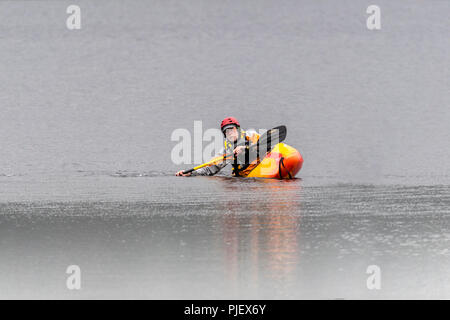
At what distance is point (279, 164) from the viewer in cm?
1573

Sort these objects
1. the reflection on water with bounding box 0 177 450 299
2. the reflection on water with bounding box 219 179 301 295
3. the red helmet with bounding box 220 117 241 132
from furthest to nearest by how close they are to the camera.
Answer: the red helmet with bounding box 220 117 241 132
the reflection on water with bounding box 219 179 301 295
the reflection on water with bounding box 0 177 450 299

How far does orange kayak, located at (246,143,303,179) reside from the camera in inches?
620

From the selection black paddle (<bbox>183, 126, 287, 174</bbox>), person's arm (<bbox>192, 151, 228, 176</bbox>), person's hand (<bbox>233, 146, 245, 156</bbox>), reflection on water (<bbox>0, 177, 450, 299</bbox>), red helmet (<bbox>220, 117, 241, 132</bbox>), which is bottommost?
reflection on water (<bbox>0, 177, 450, 299</bbox>)

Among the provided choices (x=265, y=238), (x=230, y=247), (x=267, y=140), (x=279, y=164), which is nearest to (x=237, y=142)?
(x=267, y=140)

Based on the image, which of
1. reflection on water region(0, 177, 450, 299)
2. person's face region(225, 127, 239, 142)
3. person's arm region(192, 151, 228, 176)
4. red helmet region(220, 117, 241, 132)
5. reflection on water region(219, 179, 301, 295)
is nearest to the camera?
reflection on water region(0, 177, 450, 299)

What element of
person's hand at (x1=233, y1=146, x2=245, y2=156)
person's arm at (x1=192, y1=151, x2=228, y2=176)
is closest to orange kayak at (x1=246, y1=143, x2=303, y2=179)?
person's hand at (x1=233, y1=146, x2=245, y2=156)

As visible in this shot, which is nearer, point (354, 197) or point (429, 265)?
point (429, 265)

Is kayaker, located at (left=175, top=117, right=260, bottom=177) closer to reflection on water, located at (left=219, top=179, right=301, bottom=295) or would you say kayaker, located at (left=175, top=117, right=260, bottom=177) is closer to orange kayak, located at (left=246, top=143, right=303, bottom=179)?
orange kayak, located at (left=246, top=143, right=303, bottom=179)

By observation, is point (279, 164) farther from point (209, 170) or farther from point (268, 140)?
point (209, 170)

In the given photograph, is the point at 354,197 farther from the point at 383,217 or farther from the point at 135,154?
the point at 135,154

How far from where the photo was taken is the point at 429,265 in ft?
21.0

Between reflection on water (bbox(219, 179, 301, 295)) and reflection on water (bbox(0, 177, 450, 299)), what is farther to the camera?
reflection on water (bbox(219, 179, 301, 295))
